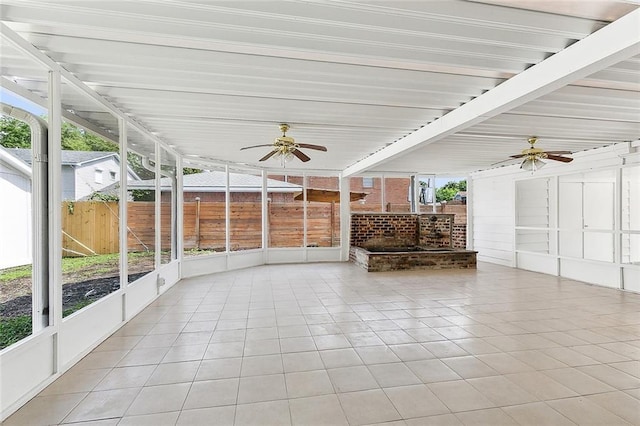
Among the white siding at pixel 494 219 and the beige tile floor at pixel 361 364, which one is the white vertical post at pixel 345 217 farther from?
the beige tile floor at pixel 361 364

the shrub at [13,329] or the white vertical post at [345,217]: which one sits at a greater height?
the white vertical post at [345,217]

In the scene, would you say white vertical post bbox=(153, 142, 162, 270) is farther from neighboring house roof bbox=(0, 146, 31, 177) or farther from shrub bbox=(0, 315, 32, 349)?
shrub bbox=(0, 315, 32, 349)

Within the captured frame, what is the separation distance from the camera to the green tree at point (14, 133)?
2420mm

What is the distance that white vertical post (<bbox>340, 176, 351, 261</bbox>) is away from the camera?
8.99 meters

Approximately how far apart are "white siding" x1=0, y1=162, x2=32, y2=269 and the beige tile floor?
3.53 ft

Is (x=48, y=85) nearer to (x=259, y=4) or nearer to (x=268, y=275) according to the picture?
(x=259, y=4)

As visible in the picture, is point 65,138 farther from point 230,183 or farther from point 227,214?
point 230,183

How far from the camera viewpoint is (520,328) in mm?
3688

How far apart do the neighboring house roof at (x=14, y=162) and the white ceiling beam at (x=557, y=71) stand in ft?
14.0

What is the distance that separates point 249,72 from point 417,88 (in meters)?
1.69

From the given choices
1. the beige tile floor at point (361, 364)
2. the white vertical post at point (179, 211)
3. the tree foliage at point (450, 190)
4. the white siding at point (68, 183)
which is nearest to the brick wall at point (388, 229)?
the beige tile floor at point (361, 364)

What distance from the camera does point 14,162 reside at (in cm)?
247

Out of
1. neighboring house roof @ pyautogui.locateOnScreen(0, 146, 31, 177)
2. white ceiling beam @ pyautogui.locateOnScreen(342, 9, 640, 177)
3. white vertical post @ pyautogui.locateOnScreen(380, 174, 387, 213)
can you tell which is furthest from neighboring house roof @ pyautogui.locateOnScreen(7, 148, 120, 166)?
white vertical post @ pyautogui.locateOnScreen(380, 174, 387, 213)

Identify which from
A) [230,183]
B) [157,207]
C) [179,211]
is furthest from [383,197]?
[157,207]
